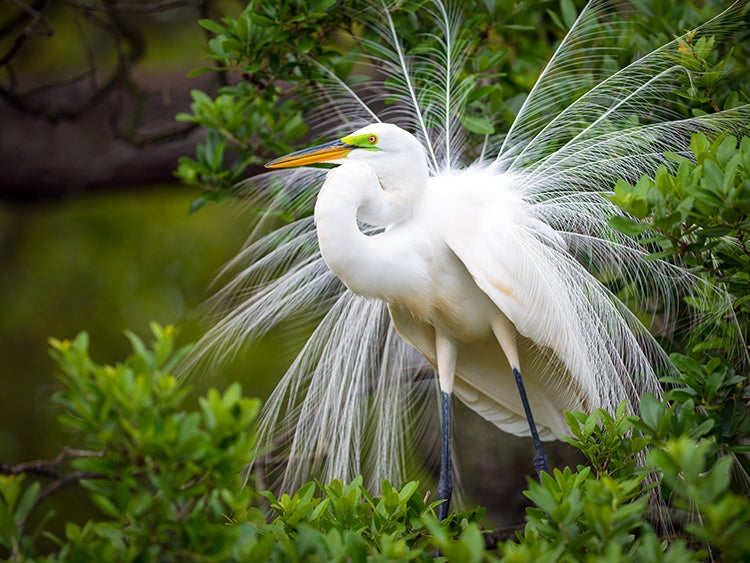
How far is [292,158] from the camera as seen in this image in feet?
6.93

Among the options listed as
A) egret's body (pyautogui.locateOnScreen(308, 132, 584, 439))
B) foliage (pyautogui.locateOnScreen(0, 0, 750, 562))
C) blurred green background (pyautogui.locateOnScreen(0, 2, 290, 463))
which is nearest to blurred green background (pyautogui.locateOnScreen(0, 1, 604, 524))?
blurred green background (pyautogui.locateOnScreen(0, 2, 290, 463))

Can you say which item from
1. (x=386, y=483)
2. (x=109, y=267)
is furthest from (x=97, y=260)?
(x=386, y=483)

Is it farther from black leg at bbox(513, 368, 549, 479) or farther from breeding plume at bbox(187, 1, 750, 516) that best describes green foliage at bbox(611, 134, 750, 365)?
black leg at bbox(513, 368, 549, 479)

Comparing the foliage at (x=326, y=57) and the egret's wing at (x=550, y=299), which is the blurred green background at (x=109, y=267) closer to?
the foliage at (x=326, y=57)

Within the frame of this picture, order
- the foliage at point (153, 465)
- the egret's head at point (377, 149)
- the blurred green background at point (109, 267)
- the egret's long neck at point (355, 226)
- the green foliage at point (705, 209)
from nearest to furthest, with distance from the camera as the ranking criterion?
the foliage at point (153, 465)
the green foliage at point (705, 209)
the egret's long neck at point (355, 226)
the egret's head at point (377, 149)
the blurred green background at point (109, 267)

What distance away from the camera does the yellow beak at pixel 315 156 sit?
210 cm

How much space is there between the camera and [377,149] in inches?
85.4

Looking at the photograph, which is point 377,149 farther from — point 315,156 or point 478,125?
point 478,125

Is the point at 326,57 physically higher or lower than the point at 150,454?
higher

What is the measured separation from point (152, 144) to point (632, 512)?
2.60 meters

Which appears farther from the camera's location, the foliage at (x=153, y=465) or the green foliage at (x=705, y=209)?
the green foliage at (x=705, y=209)

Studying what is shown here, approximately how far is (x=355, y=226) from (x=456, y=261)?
0.33 metres

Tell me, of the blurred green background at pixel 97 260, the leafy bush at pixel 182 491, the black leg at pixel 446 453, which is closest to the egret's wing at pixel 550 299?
the black leg at pixel 446 453

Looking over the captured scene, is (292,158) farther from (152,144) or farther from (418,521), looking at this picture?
(152,144)
